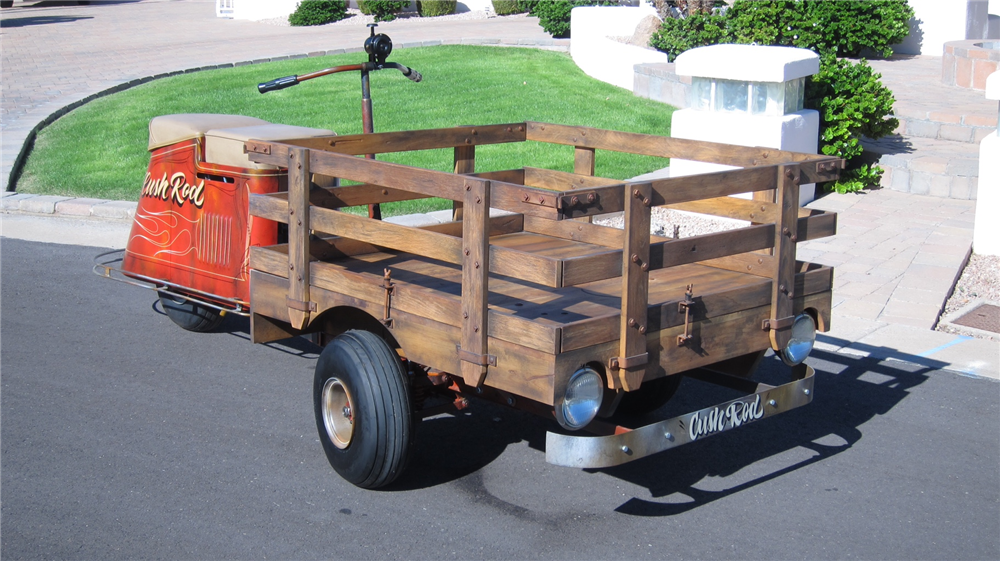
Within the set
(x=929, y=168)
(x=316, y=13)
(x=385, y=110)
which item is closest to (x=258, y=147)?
(x=929, y=168)

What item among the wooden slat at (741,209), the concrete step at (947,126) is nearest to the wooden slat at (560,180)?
the wooden slat at (741,209)

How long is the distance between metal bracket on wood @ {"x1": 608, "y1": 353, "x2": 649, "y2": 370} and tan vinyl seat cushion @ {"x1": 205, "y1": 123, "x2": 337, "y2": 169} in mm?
2462

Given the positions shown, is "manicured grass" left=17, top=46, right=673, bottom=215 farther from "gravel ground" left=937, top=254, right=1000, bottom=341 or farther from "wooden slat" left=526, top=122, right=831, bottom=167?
"wooden slat" left=526, top=122, right=831, bottom=167

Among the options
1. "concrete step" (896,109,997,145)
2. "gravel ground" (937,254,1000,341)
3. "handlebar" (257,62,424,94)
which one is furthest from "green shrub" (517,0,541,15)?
"handlebar" (257,62,424,94)

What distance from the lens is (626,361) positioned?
3.97 meters

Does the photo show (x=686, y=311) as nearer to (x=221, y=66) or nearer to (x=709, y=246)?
(x=709, y=246)

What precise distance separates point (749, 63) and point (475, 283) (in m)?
6.67

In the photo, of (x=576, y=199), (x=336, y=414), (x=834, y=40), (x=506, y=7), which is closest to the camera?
(x=576, y=199)

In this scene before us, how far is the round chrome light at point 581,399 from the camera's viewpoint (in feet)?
12.8

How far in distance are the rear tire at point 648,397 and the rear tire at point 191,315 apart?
2.75 m

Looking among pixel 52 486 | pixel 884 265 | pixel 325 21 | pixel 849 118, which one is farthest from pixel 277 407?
pixel 325 21

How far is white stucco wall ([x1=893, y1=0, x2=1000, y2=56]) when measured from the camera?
17844 mm

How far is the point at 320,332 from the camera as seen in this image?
5.14 metres

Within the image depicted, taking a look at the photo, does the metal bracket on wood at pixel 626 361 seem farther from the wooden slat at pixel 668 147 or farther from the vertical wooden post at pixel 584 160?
the vertical wooden post at pixel 584 160
